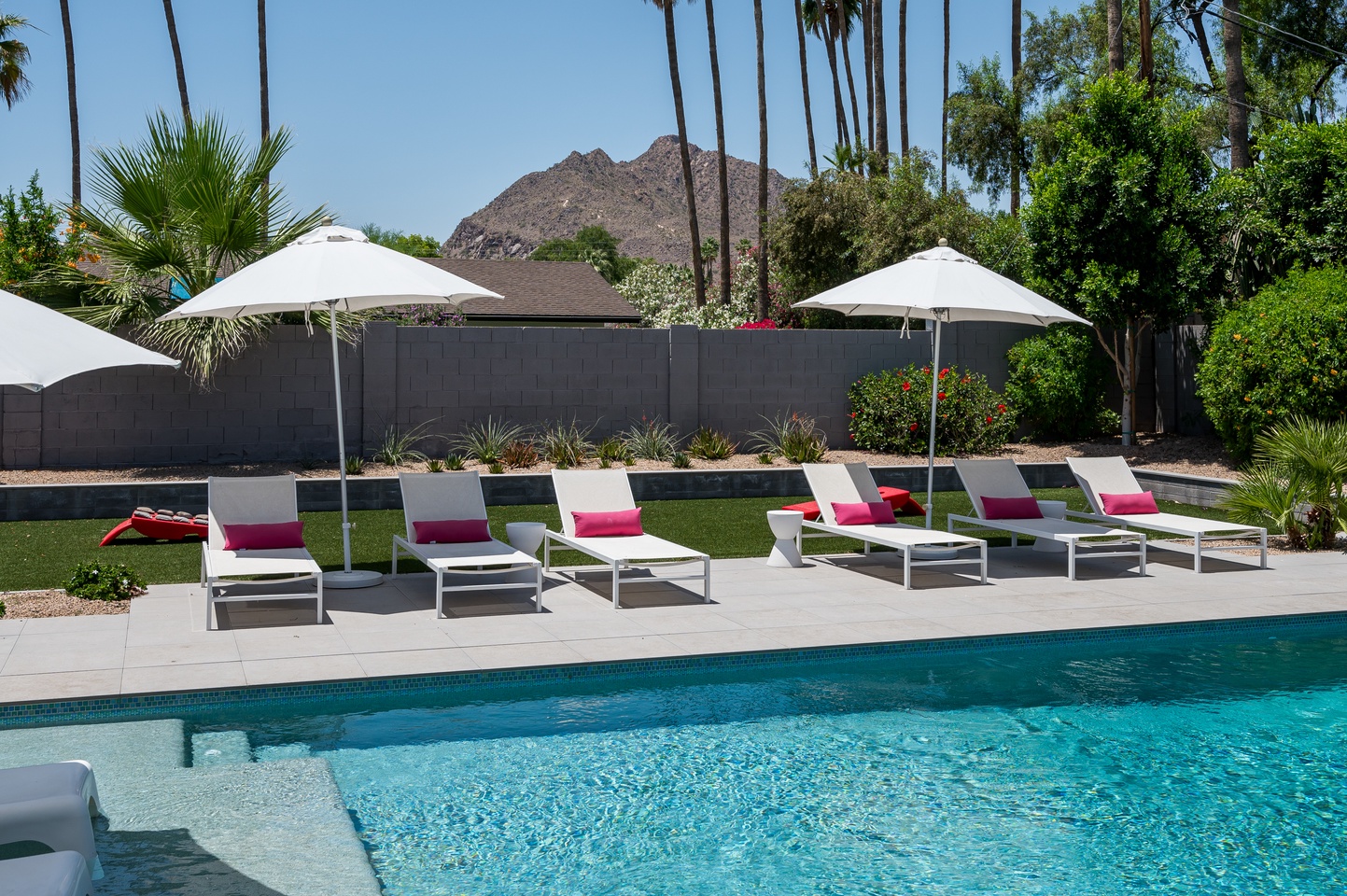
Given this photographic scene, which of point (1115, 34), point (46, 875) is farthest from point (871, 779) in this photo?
point (1115, 34)

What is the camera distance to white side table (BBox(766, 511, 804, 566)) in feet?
32.6

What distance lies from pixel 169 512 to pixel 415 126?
44513mm

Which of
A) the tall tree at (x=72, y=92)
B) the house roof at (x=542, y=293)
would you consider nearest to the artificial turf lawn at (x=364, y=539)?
the house roof at (x=542, y=293)

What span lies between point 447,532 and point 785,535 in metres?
2.79

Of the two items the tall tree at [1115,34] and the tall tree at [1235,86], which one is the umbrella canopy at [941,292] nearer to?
the tall tree at [1235,86]

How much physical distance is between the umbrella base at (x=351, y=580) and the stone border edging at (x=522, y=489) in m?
4.23

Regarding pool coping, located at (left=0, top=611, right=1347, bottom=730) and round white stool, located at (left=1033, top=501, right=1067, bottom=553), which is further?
round white stool, located at (left=1033, top=501, right=1067, bottom=553)

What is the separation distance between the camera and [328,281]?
330 inches

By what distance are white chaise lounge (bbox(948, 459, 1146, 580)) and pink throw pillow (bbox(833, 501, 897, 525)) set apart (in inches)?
25.6

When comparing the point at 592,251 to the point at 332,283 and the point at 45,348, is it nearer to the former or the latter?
the point at 332,283

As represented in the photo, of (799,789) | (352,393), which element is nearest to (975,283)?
(799,789)

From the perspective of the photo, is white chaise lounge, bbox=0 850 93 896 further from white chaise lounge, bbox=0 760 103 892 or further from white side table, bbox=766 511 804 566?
white side table, bbox=766 511 804 566

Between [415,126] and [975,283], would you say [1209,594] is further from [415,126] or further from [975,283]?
[415,126]

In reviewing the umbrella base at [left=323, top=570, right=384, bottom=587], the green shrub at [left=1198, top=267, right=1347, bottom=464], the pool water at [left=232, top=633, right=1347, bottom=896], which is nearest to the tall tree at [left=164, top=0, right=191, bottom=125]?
the umbrella base at [left=323, top=570, right=384, bottom=587]
